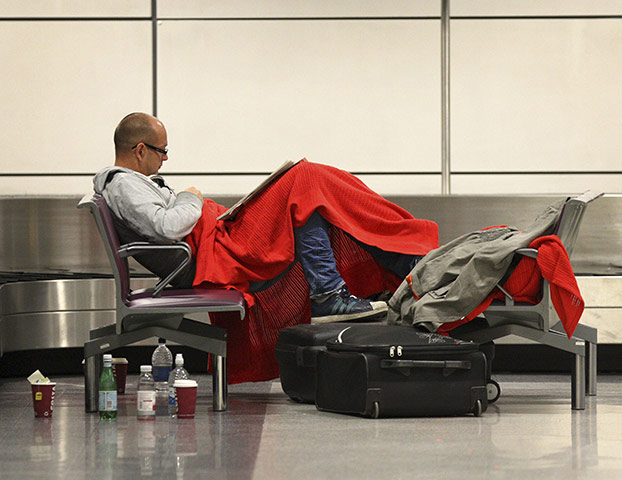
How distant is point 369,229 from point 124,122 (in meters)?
1.06

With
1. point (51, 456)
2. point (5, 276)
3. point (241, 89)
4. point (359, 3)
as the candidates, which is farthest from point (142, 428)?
point (359, 3)

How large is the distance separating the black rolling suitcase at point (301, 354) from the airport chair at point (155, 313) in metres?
0.27

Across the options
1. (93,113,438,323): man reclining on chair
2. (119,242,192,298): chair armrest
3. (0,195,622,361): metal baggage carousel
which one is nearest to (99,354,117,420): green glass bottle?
(119,242,192,298): chair armrest

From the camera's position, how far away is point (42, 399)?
331 cm

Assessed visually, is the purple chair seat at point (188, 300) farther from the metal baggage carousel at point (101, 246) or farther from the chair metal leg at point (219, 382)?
the metal baggage carousel at point (101, 246)

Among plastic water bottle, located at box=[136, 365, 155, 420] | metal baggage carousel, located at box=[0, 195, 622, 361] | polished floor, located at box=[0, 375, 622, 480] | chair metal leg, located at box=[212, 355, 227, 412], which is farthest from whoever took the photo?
metal baggage carousel, located at box=[0, 195, 622, 361]

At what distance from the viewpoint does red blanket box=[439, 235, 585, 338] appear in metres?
3.23

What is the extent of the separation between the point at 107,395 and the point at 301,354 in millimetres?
712

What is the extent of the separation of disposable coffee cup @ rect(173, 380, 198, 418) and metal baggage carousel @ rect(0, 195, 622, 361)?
164 centimetres

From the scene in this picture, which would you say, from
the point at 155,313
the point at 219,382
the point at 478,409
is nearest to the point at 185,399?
the point at 219,382

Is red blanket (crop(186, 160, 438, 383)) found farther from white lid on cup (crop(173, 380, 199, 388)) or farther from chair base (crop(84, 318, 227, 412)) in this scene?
white lid on cup (crop(173, 380, 199, 388))

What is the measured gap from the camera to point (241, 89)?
17.8 feet

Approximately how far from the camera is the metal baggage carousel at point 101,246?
→ 477 centimetres

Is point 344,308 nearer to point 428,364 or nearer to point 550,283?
point 428,364
